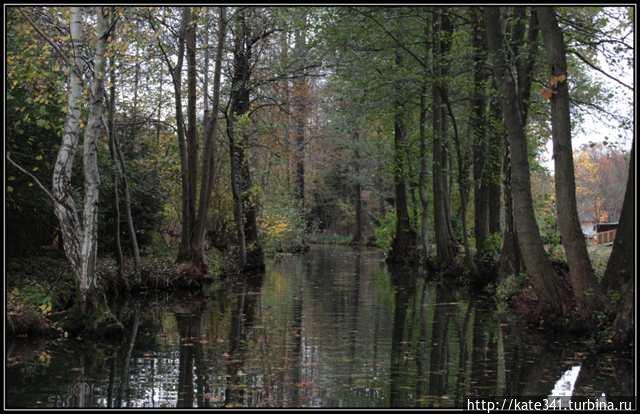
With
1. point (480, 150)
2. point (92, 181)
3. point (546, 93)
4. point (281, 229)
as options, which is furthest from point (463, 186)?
point (92, 181)

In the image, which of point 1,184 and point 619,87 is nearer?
point 1,184

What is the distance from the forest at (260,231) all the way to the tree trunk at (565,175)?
0.03 m

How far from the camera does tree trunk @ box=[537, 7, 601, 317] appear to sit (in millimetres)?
11547

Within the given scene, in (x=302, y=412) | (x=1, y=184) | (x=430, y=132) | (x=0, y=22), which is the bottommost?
(x=302, y=412)

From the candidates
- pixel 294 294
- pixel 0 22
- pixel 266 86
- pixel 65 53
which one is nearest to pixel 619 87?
pixel 294 294

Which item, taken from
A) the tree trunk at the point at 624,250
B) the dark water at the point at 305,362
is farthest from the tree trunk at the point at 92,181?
the tree trunk at the point at 624,250

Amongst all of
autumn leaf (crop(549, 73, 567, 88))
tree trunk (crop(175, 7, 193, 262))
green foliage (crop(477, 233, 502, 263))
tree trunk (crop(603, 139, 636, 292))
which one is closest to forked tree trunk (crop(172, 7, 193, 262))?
tree trunk (crop(175, 7, 193, 262))

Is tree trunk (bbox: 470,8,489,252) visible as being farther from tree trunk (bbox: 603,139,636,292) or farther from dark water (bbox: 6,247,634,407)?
tree trunk (bbox: 603,139,636,292)

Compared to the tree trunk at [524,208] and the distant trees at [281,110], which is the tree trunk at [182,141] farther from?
the tree trunk at [524,208]

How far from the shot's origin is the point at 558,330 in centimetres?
1234

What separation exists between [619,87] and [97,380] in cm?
1208

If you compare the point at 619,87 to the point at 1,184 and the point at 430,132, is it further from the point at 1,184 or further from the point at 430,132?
the point at 430,132

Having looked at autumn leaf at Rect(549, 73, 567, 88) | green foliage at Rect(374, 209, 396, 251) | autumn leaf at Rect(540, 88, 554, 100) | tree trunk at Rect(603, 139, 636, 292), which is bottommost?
tree trunk at Rect(603, 139, 636, 292)

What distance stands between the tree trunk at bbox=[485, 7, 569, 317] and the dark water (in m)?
0.79
